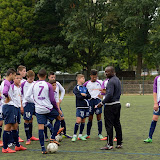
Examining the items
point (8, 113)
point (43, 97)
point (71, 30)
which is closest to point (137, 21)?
point (71, 30)

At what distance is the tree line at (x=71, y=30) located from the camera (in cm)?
3544

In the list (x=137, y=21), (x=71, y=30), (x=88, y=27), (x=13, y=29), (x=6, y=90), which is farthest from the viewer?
(x=88, y=27)

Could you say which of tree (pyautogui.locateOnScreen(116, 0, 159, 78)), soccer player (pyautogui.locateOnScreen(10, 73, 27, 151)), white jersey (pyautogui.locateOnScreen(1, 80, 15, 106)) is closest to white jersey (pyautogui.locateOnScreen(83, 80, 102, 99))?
soccer player (pyautogui.locateOnScreen(10, 73, 27, 151))

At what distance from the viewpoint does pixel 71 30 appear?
3606 cm

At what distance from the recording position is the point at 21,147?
7.41 meters

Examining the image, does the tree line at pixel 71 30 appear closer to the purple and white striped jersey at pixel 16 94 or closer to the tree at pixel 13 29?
the tree at pixel 13 29

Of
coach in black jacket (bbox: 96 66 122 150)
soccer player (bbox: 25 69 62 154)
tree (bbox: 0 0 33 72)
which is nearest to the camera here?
soccer player (bbox: 25 69 62 154)

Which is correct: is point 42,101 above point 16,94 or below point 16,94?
below

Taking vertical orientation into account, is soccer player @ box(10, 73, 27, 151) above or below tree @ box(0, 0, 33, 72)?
below

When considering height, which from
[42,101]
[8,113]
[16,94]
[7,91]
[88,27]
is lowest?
[8,113]

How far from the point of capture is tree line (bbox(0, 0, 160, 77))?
116 feet

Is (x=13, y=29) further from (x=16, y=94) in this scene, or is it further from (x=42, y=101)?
(x=42, y=101)

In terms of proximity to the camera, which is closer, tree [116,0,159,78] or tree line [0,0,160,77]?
tree [116,0,159,78]

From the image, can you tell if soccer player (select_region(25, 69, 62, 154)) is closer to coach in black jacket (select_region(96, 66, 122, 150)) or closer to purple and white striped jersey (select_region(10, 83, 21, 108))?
purple and white striped jersey (select_region(10, 83, 21, 108))
